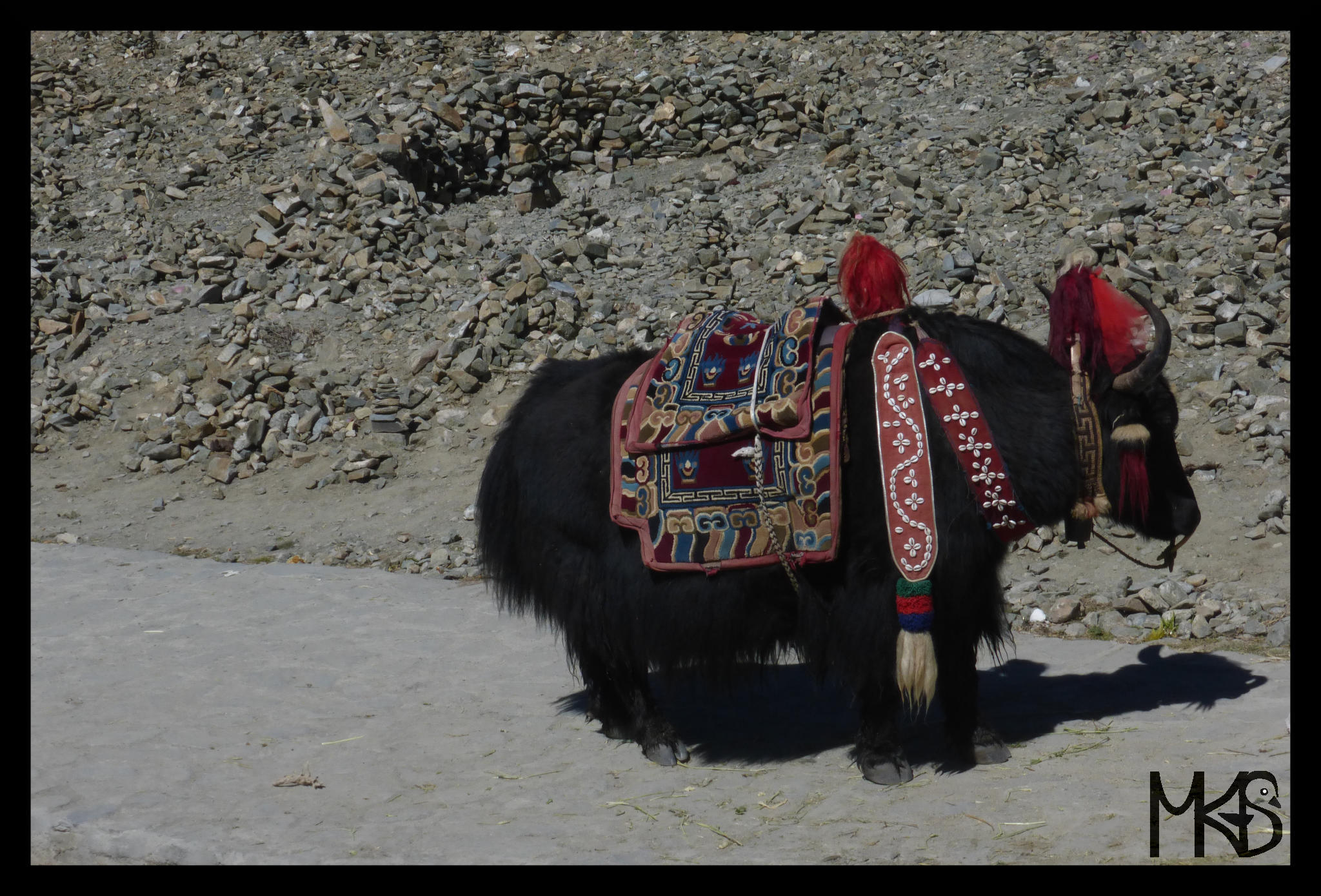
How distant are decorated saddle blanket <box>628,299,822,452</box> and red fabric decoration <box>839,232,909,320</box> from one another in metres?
0.13

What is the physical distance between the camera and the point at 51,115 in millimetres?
13445

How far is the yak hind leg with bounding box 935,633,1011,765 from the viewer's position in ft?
12.2

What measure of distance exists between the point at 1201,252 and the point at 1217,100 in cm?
236

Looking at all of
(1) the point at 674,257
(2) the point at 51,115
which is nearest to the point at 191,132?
(2) the point at 51,115

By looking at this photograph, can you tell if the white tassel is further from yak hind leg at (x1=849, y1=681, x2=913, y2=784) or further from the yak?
yak hind leg at (x1=849, y1=681, x2=913, y2=784)

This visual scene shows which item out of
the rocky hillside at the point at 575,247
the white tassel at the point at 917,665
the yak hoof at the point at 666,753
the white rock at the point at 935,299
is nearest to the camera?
the white tassel at the point at 917,665

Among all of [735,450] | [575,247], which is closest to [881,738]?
[735,450]

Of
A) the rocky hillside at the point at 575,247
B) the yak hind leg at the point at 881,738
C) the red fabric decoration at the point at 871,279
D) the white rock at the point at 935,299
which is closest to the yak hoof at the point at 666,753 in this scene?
the yak hind leg at the point at 881,738

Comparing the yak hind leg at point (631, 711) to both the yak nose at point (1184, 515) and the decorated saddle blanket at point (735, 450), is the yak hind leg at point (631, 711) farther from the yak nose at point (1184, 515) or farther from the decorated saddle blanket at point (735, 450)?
the yak nose at point (1184, 515)

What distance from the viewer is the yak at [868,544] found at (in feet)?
11.8

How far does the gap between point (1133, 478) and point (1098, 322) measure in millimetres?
485

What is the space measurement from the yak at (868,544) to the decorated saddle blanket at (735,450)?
0.08m

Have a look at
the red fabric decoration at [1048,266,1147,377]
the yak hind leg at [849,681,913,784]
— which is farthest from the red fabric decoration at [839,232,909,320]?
the yak hind leg at [849,681,913,784]

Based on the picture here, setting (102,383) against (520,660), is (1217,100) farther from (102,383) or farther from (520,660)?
(102,383)
